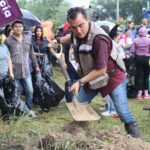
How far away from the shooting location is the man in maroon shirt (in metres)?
5.08

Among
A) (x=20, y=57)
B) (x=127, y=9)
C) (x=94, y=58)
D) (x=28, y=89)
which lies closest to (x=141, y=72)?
(x=28, y=89)

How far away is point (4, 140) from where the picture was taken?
4832 millimetres

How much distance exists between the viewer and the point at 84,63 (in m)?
5.36

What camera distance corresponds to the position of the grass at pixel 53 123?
5008 millimetres

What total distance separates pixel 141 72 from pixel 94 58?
641 centimetres

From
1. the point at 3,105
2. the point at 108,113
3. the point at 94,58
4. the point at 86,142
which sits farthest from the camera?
the point at 108,113

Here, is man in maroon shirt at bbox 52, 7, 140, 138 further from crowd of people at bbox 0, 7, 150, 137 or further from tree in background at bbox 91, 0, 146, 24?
tree in background at bbox 91, 0, 146, 24

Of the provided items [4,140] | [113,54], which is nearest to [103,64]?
[113,54]

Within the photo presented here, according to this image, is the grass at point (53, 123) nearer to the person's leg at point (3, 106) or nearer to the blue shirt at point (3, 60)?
the person's leg at point (3, 106)

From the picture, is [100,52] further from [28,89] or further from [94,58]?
[28,89]

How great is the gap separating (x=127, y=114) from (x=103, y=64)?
33.5 inches

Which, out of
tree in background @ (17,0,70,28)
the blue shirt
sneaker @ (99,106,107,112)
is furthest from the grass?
tree in background @ (17,0,70,28)

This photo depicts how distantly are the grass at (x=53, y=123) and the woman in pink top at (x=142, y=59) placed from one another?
54 centimetres

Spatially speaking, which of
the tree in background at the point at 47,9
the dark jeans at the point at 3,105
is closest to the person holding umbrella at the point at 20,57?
the dark jeans at the point at 3,105
